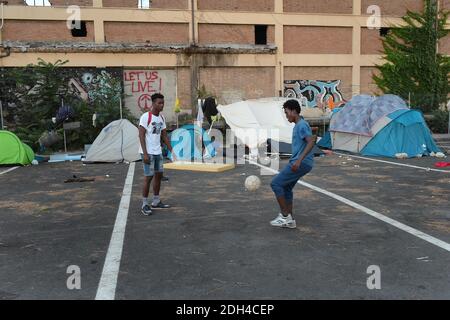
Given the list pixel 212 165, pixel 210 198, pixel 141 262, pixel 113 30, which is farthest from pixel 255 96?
pixel 141 262

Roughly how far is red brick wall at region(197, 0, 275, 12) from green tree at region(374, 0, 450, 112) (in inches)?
295

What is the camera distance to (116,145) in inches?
554

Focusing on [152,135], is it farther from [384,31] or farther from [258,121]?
[384,31]

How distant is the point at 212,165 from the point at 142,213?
4.96 m

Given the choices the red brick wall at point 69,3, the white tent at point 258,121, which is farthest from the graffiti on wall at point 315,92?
the red brick wall at point 69,3

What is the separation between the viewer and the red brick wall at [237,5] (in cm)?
2472

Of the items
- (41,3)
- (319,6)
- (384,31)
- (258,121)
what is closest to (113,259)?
(258,121)

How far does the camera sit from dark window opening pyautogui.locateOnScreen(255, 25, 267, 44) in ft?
84.9

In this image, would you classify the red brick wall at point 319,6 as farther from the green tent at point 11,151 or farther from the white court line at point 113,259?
the white court line at point 113,259

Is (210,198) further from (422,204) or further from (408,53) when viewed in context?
(408,53)

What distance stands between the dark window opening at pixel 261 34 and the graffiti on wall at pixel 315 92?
2.68 meters

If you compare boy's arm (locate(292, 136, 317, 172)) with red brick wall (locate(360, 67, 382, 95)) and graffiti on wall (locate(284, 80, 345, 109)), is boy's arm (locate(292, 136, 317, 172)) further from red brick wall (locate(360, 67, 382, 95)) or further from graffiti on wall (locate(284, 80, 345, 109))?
red brick wall (locate(360, 67, 382, 95))

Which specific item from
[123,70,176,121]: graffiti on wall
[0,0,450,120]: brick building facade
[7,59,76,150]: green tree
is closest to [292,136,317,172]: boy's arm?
[7,59,76,150]: green tree
